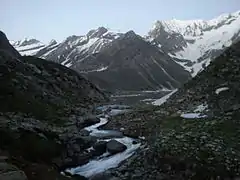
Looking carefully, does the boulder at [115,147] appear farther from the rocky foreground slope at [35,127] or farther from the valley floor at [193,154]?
the valley floor at [193,154]

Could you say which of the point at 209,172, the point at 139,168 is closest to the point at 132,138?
the point at 139,168

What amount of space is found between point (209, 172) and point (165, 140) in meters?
10.2

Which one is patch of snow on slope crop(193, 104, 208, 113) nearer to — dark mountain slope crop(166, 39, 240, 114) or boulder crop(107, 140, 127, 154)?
dark mountain slope crop(166, 39, 240, 114)

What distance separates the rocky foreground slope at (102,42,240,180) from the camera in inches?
1507

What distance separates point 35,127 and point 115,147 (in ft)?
43.0

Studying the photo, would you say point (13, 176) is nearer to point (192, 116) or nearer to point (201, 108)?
point (192, 116)

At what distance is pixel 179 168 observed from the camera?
39000 mm

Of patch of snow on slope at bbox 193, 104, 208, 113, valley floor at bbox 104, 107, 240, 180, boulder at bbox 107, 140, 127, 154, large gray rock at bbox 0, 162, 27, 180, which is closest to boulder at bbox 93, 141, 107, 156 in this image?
boulder at bbox 107, 140, 127, 154

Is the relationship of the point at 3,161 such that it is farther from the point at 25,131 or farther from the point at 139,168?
the point at 25,131

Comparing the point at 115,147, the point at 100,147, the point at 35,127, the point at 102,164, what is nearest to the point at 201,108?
the point at 115,147

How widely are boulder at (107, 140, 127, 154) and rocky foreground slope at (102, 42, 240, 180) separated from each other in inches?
193

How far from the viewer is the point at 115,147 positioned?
53.6 meters

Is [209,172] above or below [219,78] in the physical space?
below

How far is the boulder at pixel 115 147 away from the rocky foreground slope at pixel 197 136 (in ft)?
16.0
